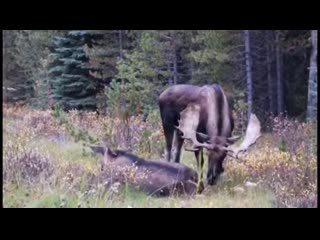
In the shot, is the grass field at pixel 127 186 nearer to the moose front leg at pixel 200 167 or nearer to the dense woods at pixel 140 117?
the dense woods at pixel 140 117

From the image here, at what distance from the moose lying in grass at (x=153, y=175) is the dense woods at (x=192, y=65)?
8.20 meters

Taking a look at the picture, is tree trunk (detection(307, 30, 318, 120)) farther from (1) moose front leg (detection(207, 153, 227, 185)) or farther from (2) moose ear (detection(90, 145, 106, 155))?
(1) moose front leg (detection(207, 153, 227, 185))

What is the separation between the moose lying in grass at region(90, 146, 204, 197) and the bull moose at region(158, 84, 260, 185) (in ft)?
1.31

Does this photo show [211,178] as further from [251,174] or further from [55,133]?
[55,133]

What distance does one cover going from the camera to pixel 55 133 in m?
12.7

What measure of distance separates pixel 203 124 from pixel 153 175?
1.49m

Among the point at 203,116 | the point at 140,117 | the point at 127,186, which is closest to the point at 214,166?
the point at 203,116

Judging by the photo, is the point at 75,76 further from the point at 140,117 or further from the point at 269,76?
the point at 140,117

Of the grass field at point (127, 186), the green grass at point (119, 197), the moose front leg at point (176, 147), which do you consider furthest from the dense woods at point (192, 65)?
the green grass at point (119, 197)

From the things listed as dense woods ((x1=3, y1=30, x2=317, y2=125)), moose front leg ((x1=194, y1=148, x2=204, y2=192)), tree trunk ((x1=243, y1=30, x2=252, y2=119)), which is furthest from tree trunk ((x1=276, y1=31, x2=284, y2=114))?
moose front leg ((x1=194, y1=148, x2=204, y2=192))

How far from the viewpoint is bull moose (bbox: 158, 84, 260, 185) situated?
336 inches

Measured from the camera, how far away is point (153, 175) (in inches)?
324

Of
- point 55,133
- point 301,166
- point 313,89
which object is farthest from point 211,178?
point 313,89
